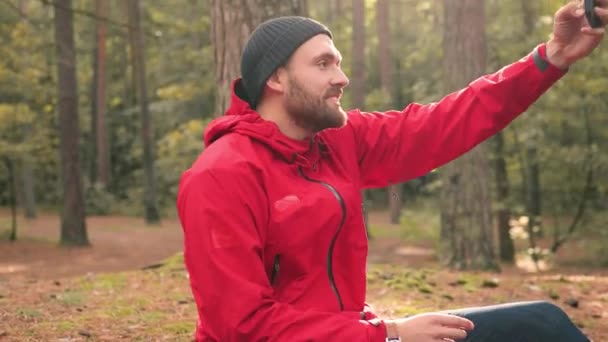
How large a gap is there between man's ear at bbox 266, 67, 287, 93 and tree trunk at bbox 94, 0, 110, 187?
30872 millimetres

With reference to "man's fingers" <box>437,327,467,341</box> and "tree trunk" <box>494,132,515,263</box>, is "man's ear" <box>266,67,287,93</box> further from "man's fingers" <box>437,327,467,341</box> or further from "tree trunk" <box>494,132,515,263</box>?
"tree trunk" <box>494,132,515,263</box>

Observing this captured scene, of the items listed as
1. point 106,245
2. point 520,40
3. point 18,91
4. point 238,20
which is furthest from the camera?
point 18,91

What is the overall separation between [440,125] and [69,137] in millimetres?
18363

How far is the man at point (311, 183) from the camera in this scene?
2.71 m

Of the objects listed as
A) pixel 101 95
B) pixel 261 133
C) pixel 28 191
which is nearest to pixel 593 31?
pixel 261 133

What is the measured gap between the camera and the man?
271 centimetres

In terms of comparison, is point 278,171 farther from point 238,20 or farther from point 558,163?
point 558,163

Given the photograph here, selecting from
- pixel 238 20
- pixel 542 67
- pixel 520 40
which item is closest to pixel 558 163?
pixel 520 40

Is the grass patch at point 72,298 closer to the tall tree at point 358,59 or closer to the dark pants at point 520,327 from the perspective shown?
the dark pants at point 520,327

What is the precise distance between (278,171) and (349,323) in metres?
0.63

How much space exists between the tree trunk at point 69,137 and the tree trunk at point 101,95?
12272mm

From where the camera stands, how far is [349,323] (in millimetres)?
2709

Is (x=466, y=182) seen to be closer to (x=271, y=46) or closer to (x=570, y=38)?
(x=570, y=38)

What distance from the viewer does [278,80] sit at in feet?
10.3
